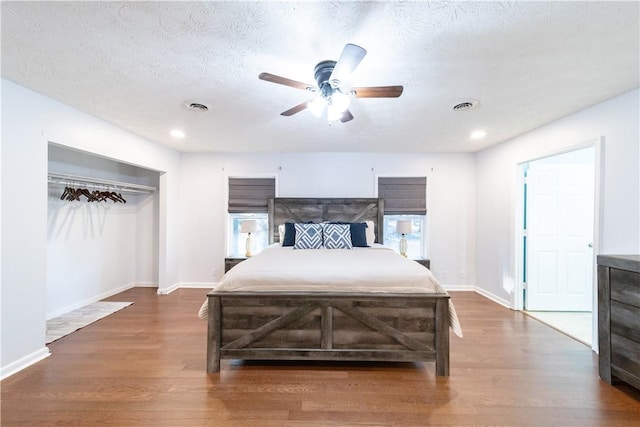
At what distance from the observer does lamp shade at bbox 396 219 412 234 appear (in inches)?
173

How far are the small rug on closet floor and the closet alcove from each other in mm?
160

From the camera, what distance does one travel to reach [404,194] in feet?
15.6

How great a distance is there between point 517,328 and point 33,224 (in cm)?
491

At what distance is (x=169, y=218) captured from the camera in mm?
4516

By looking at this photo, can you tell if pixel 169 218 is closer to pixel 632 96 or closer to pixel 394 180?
pixel 394 180

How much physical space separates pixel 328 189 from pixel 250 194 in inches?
53.1

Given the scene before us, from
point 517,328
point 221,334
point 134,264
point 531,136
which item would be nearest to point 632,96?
point 531,136

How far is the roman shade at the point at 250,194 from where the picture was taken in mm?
4777

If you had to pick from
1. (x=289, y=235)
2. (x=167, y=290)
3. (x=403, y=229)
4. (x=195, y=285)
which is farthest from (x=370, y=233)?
(x=167, y=290)

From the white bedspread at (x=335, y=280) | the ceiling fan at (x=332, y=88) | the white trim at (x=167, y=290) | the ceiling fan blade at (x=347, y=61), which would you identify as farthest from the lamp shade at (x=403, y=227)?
the white trim at (x=167, y=290)

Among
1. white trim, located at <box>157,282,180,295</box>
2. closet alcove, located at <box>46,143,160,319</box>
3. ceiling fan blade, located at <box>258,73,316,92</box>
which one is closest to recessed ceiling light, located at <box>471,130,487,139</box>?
ceiling fan blade, located at <box>258,73,316,92</box>

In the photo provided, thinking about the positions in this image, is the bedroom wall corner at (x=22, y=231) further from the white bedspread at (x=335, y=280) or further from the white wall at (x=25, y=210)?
the white bedspread at (x=335, y=280)

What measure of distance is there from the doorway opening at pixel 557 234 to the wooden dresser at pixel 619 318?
5.28 ft

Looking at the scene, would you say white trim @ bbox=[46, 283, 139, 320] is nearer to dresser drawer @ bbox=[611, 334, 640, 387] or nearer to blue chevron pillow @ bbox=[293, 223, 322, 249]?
blue chevron pillow @ bbox=[293, 223, 322, 249]
